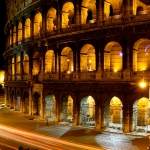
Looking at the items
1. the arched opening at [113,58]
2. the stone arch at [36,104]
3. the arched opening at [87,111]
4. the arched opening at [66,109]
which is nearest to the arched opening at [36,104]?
the stone arch at [36,104]

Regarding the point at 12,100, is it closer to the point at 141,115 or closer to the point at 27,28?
the point at 27,28

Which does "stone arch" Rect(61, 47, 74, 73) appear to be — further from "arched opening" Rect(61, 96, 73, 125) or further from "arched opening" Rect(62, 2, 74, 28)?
"arched opening" Rect(61, 96, 73, 125)

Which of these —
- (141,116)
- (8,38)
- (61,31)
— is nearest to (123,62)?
(141,116)

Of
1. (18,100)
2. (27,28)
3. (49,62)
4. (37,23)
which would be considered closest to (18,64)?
(18,100)

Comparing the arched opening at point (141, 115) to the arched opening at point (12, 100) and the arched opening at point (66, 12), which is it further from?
the arched opening at point (12, 100)

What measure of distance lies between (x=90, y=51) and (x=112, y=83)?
18.0 feet

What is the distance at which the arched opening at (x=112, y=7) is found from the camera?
3503 cm

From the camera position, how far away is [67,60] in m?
40.9

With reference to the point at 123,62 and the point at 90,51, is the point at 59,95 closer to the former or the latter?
the point at 90,51

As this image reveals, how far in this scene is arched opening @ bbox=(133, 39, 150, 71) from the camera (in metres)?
32.4

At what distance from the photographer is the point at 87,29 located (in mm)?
35625

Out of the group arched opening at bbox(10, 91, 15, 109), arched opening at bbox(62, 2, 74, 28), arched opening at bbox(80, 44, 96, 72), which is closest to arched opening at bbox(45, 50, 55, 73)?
arched opening at bbox(62, 2, 74, 28)

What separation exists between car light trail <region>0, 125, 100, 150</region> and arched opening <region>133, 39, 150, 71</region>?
8976 millimetres

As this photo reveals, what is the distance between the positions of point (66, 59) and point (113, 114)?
27.7 feet
